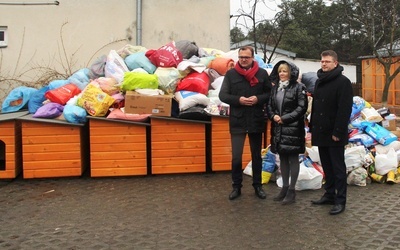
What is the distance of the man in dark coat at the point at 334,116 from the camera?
186 inches

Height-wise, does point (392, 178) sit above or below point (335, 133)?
below

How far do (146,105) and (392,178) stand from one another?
3.73 metres

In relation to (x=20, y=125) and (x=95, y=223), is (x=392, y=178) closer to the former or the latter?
(x=95, y=223)

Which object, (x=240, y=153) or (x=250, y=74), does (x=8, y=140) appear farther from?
(x=250, y=74)

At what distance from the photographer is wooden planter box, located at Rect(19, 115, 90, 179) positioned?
6.54 meters

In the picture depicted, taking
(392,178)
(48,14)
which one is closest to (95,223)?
(392,178)

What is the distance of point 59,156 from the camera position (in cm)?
662

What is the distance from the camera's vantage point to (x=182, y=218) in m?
4.80

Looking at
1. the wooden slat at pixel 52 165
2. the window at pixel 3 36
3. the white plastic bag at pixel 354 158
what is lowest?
the wooden slat at pixel 52 165

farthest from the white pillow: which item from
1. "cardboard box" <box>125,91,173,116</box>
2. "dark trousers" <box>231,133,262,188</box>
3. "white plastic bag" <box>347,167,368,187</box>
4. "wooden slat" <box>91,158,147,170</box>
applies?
"white plastic bag" <box>347,167,368,187</box>

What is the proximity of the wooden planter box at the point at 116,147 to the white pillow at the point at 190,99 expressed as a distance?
628mm

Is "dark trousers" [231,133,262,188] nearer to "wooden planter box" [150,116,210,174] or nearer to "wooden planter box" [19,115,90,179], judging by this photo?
"wooden planter box" [150,116,210,174]

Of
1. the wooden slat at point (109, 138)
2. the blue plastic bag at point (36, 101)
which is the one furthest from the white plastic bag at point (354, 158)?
the blue plastic bag at point (36, 101)

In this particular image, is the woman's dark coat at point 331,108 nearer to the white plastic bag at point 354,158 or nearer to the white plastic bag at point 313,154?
the white plastic bag at point 313,154
